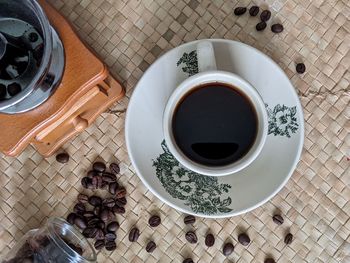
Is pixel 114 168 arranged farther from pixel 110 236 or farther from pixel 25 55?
pixel 25 55

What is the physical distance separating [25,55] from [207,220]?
1.63 ft

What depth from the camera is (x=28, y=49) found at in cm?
102

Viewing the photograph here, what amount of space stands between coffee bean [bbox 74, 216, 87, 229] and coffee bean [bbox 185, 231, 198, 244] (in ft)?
0.70

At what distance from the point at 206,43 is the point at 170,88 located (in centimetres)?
15

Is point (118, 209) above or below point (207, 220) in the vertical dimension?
below

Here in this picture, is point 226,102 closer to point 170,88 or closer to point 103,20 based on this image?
point 170,88

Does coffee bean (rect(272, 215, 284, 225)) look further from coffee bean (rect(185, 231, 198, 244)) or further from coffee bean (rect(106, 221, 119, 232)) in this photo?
coffee bean (rect(106, 221, 119, 232))

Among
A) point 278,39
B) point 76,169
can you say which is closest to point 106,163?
point 76,169

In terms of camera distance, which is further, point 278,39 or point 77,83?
point 278,39

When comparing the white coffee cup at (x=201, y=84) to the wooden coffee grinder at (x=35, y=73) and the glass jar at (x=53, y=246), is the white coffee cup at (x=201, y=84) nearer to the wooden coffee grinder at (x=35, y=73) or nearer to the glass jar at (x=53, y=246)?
the wooden coffee grinder at (x=35, y=73)

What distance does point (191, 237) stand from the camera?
3.84ft

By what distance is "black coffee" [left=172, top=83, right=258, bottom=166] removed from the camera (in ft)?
3.44

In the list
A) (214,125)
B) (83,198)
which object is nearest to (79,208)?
(83,198)

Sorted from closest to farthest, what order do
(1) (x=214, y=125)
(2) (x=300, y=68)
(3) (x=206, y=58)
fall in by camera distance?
(3) (x=206, y=58) < (1) (x=214, y=125) < (2) (x=300, y=68)
